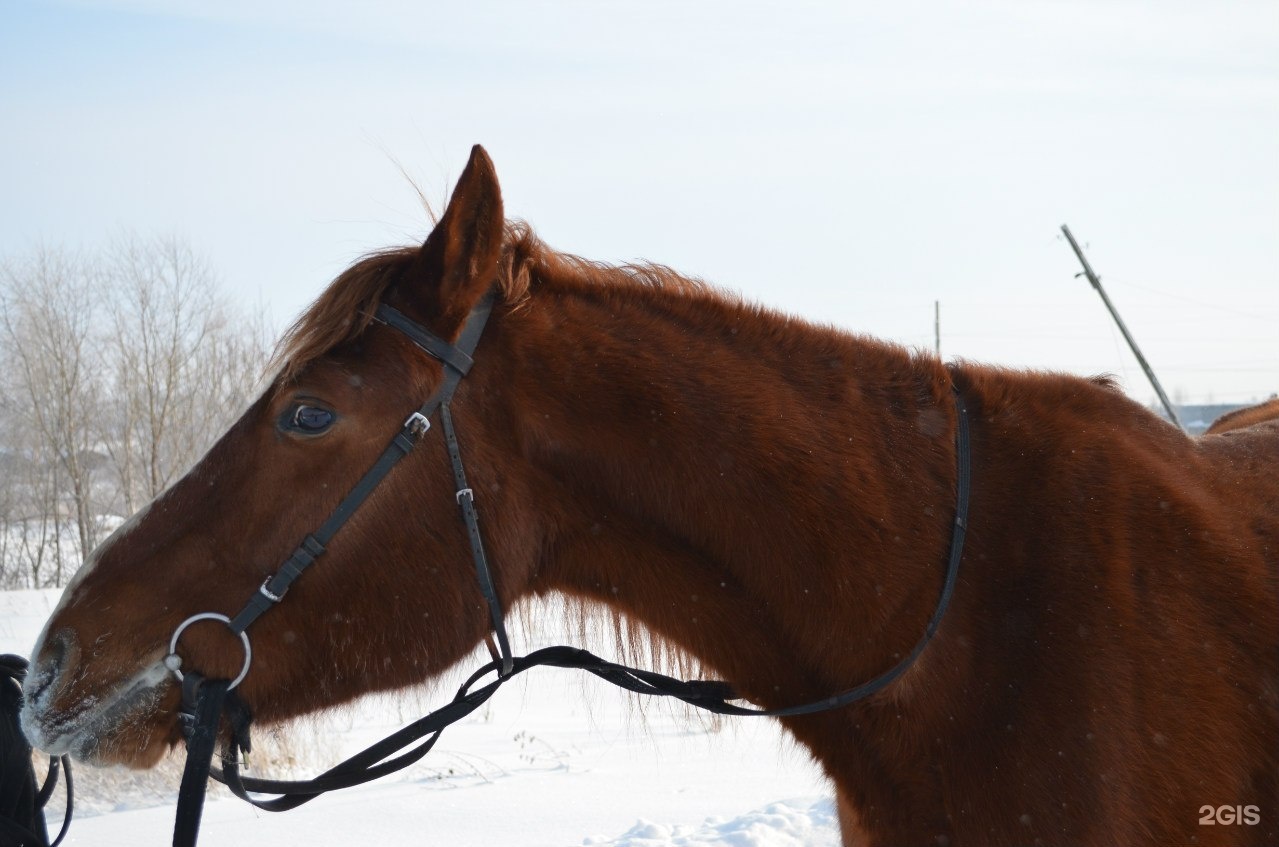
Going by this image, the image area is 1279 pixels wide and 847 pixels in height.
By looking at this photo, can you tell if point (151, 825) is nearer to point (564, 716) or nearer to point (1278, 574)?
point (564, 716)

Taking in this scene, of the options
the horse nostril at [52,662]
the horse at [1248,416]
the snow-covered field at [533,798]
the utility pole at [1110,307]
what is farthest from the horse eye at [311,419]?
the utility pole at [1110,307]

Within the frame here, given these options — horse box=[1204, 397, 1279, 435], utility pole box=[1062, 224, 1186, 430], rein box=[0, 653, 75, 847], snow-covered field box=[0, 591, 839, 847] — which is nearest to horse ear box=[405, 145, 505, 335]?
rein box=[0, 653, 75, 847]

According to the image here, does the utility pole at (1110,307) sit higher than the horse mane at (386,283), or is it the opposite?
the utility pole at (1110,307)

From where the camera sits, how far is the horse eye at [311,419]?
2268mm

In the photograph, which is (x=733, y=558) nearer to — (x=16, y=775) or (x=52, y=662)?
(x=52, y=662)

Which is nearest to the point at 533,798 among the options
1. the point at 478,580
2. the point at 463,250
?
the point at 478,580

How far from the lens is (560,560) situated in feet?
7.91

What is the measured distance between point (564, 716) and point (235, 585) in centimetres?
772

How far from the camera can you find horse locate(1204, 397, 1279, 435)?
12.3ft

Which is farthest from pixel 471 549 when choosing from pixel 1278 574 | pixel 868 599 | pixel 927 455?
pixel 1278 574

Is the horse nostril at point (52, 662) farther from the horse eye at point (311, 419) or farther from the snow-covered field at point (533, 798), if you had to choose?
the snow-covered field at point (533, 798)

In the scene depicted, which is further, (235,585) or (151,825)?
(151,825)

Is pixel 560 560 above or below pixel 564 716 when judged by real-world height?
above

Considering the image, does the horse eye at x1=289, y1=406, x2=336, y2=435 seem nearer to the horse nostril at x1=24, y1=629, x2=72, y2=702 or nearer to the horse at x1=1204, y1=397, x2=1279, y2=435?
the horse nostril at x1=24, y1=629, x2=72, y2=702
